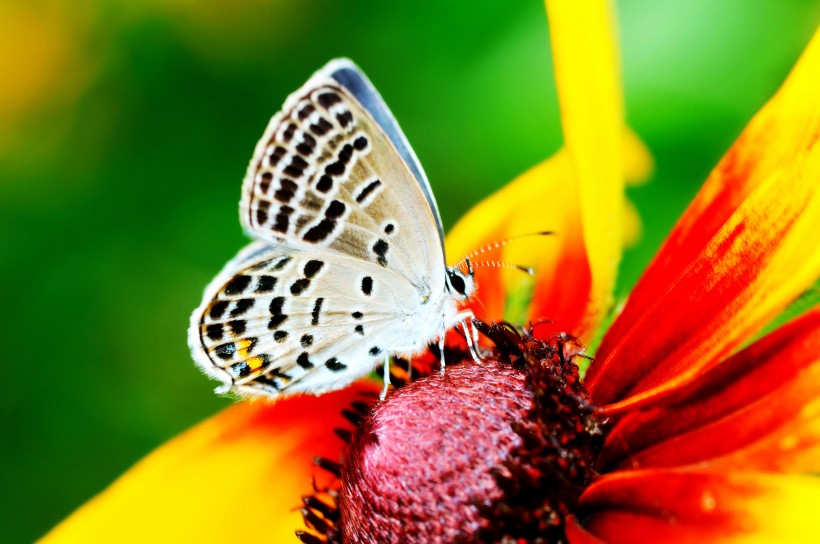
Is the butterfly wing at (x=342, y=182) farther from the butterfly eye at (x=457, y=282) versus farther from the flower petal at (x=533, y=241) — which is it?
the flower petal at (x=533, y=241)

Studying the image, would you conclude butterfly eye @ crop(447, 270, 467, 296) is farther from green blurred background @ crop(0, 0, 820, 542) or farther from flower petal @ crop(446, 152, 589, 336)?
green blurred background @ crop(0, 0, 820, 542)

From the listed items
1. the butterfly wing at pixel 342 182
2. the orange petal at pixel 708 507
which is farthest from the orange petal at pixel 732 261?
the butterfly wing at pixel 342 182

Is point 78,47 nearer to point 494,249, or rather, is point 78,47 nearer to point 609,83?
point 494,249

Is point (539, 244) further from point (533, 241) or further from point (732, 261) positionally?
point (732, 261)

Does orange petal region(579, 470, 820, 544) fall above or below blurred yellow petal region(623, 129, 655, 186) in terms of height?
below

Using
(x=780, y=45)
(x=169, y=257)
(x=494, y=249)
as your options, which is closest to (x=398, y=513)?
(x=494, y=249)

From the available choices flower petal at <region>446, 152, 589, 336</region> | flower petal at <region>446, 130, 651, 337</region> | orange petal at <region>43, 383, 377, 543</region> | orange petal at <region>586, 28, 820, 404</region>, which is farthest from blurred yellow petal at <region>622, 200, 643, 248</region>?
orange petal at <region>43, 383, 377, 543</region>

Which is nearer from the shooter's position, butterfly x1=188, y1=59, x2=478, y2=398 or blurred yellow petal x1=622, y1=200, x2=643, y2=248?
butterfly x1=188, y1=59, x2=478, y2=398
